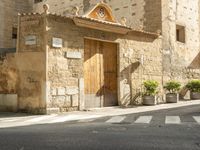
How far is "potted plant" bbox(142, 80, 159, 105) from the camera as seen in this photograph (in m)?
14.3

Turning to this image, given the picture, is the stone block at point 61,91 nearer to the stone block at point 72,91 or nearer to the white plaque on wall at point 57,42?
the stone block at point 72,91

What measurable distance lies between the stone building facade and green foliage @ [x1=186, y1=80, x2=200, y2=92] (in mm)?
529

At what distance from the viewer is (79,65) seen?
12.1 metres

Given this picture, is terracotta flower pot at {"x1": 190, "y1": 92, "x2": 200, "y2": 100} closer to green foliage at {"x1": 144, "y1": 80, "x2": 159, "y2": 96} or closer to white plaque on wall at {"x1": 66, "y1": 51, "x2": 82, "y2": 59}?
green foliage at {"x1": 144, "y1": 80, "x2": 159, "y2": 96}

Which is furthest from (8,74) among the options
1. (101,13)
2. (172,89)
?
(172,89)

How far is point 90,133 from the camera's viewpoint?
20.2 ft

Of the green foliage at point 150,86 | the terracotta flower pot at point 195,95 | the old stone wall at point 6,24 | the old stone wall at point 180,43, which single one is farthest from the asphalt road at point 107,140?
the old stone wall at point 6,24

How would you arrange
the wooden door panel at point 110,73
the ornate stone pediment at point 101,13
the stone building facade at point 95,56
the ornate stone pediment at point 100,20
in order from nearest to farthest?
the stone building facade at point 95,56
the ornate stone pediment at point 100,20
the ornate stone pediment at point 101,13
the wooden door panel at point 110,73

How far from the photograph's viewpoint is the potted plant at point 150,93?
47.0ft

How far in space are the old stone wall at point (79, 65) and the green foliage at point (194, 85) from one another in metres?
3.26

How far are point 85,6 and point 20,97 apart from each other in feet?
28.5

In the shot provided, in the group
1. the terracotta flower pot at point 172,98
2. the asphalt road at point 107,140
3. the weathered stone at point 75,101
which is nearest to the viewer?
the asphalt road at point 107,140

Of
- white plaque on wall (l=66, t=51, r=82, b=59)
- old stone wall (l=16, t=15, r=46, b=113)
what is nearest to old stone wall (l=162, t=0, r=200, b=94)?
white plaque on wall (l=66, t=51, r=82, b=59)

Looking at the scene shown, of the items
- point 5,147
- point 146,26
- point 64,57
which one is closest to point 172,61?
point 146,26
